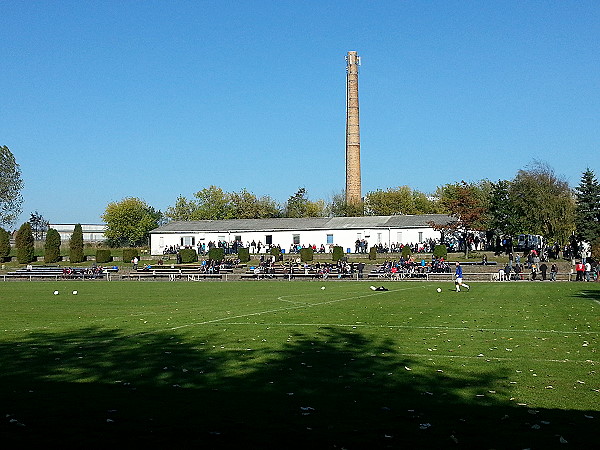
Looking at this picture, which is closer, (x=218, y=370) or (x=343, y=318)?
(x=218, y=370)

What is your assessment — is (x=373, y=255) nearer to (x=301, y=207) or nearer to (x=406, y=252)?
(x=406, y=252)

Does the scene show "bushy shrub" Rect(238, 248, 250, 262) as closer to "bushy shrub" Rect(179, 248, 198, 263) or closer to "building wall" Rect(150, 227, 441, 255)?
"bushy shrub" Rect(179, 248, 198, 263)

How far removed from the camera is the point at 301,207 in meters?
135

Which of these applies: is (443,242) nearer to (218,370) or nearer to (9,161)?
(9,161)

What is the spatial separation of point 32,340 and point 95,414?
30.6 feet

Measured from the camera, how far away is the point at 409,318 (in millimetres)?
23031

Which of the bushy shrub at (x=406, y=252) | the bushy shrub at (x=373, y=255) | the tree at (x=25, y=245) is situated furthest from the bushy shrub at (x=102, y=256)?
the bushy shrub at (x=406, y=252)

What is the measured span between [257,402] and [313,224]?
82.8 meters

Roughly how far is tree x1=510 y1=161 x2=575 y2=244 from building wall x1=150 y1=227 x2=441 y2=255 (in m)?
10.6

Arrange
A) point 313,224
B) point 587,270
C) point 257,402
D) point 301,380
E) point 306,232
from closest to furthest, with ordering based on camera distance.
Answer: point 257,402
point 301,380
point 587,270
point 306,232
point 313,224

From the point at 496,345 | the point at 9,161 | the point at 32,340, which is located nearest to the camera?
the point at 496,345

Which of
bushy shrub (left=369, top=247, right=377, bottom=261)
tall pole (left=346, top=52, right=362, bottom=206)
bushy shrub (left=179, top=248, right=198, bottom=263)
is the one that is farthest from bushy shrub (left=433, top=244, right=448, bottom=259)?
tall pole (left=346, top=52, right=362, bottom=206)

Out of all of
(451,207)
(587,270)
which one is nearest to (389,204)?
(451,207)

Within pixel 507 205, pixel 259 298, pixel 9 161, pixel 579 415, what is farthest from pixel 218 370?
pixel 9 161
